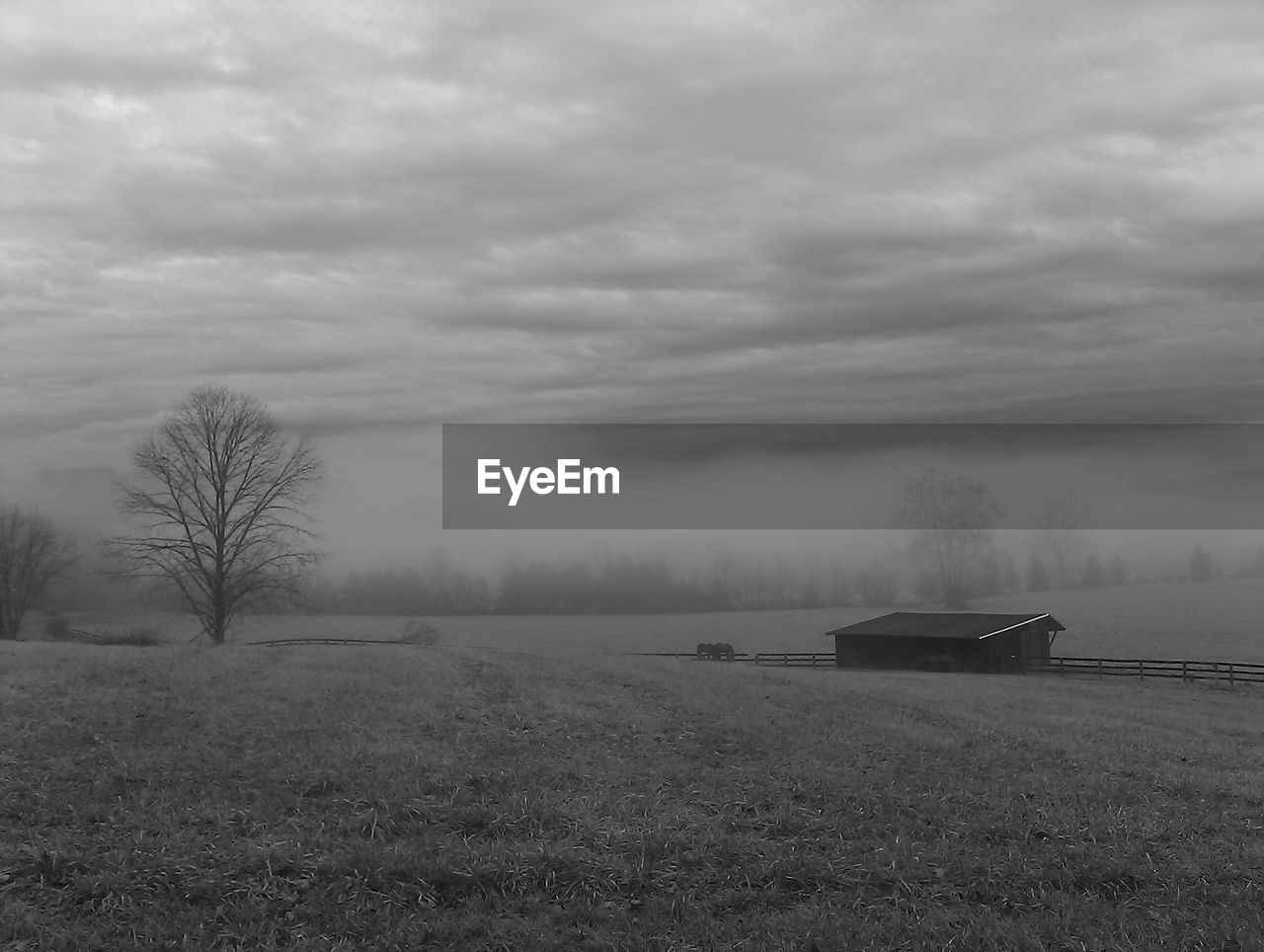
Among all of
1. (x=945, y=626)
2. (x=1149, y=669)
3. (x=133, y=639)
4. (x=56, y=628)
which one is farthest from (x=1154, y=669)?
(x=56, y=628)

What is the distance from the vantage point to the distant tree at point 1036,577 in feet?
383

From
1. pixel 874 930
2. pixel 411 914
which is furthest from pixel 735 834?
pixel 411 914

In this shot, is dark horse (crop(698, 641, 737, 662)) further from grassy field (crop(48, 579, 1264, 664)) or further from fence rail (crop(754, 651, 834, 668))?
grassy field (crop(48, 579, 1264, 664))

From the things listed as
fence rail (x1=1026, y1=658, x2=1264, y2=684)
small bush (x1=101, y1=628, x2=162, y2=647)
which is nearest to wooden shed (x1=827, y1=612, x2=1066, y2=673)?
fence rail (x1=1026, y1=658, x2=1264, y2=684)

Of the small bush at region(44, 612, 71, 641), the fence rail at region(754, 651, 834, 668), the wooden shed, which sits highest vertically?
the small bush at region(44, 612, 71, 641)

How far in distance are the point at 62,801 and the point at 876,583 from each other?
103787mm

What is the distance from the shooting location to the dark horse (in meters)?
64.2

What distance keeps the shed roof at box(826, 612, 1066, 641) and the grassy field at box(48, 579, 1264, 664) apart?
11634mm

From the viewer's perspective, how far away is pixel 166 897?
1238 cm

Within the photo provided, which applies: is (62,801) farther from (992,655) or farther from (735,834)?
(992,655)

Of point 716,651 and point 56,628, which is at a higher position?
point 56,628

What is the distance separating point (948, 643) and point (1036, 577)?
69.5 meters

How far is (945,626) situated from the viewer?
188ft

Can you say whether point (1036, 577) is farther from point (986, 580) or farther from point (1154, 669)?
point (1154, 669)
